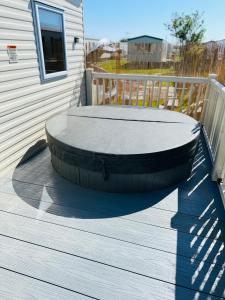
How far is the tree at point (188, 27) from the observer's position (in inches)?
709

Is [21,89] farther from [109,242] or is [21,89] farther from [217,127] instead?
[217,127]

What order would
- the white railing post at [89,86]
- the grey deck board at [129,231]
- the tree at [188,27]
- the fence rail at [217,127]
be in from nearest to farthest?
the grey deck board at [129,231] < the fence rail at [217,127] < the white railing post at [89,86] < the tree at [188,27]

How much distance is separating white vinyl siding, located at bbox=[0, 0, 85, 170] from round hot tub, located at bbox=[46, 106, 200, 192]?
1.37 ft

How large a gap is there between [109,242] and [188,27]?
21591 mm

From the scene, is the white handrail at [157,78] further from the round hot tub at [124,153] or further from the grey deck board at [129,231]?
the grey deck board at [129,231]

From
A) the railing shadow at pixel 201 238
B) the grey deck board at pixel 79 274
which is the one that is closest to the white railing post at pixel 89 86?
the railing shadow at pixel 201 238

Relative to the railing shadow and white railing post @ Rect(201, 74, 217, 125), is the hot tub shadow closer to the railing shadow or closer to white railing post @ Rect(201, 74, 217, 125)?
the railing shadow

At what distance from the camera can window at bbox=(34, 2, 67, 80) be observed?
307 cm

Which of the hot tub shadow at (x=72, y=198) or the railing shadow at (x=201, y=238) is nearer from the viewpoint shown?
the railing shadow at (x=201, y=238)

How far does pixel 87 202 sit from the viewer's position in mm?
2174

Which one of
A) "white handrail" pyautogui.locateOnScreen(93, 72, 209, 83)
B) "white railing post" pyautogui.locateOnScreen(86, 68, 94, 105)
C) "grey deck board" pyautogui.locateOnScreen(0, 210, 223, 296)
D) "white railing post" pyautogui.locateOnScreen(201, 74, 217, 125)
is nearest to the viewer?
"grey deck board" pyautogui.locateOnScreen(0, 210, 223, 296)

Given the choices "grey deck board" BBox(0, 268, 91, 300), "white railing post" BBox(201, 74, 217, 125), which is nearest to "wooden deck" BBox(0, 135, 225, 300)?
"grey deck board" BBox(0, 268, 91, 300)

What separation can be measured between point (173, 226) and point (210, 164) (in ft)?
4.55

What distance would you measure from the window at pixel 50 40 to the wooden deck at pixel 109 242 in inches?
75.9
